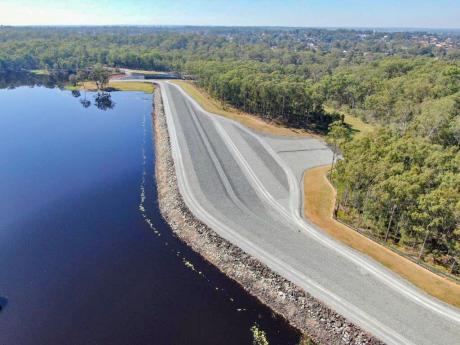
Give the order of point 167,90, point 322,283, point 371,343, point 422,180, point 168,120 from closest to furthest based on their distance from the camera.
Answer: point 371,343 → point 322,283 → point 422,180 → point 168,120 → point 167,90

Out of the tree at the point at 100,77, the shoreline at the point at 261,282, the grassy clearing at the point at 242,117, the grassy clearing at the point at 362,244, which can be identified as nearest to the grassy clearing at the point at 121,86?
the tree at the point at 100,77

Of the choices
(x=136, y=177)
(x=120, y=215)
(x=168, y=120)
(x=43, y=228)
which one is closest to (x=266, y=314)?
(x=120, y=215)

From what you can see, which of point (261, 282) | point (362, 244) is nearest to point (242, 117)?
point (362, 244)

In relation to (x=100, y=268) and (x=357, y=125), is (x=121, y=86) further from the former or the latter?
(x=100, y=268)

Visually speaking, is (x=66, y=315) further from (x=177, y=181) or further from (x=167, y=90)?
(x=167, y=90)

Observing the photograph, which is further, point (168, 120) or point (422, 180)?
point (168, 120)

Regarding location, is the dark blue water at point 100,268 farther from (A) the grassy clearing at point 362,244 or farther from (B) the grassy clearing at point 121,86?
(B) the grassy clearing at point 121,86
